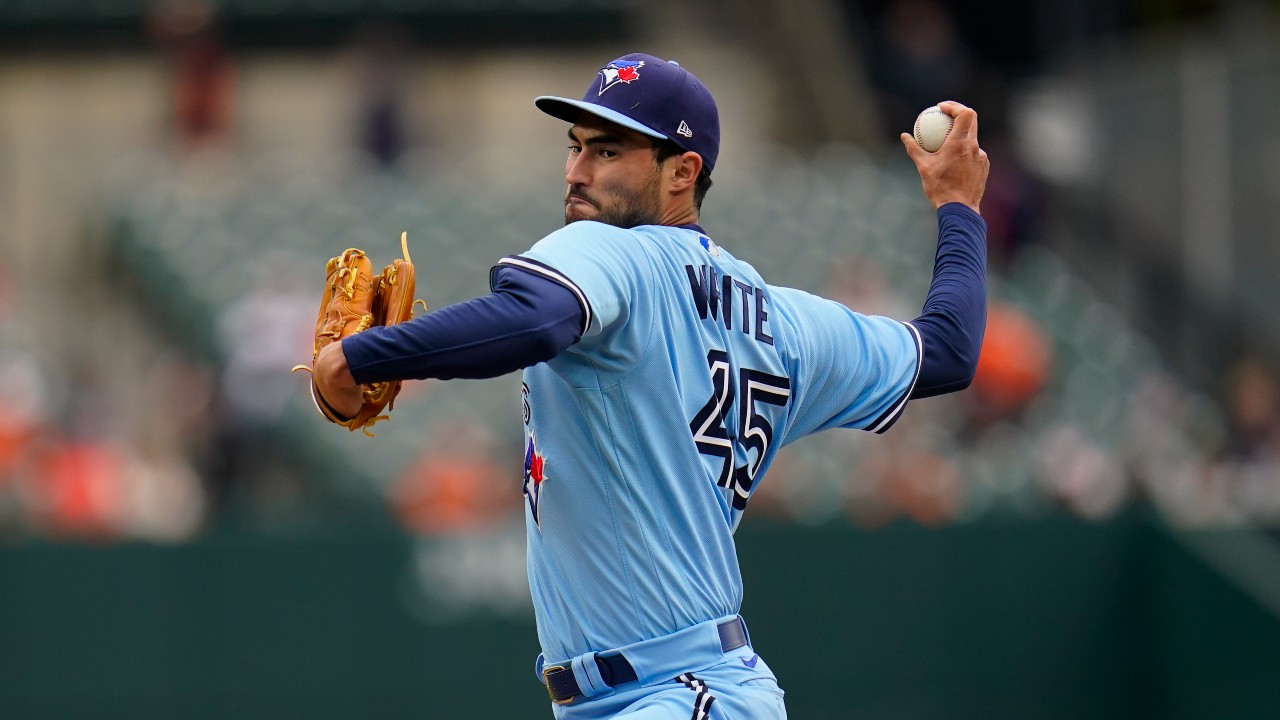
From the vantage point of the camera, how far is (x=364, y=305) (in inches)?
145

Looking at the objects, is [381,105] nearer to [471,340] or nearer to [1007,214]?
[1007,214]

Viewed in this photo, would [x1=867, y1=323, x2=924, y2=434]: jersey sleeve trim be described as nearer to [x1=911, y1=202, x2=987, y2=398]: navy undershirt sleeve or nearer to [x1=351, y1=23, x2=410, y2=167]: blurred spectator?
[x1=911, y1=202, x2=987, y2=398]: navy undershirt sleeve

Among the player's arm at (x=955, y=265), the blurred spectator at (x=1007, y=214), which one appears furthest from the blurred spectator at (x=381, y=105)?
the player's arm at (x=955, y=265)

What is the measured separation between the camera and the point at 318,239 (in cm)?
1269

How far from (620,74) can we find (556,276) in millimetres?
670

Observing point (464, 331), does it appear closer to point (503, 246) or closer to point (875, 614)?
point (875, 614)

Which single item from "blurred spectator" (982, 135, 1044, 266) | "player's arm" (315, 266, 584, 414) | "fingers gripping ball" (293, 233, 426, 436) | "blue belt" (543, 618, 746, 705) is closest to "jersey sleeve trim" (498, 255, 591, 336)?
"player's arm" (315, 266, 584, 414)

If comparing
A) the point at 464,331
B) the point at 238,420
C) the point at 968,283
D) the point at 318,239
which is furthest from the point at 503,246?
the point at 464,331

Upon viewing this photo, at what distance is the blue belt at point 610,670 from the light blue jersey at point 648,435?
31 millimetres

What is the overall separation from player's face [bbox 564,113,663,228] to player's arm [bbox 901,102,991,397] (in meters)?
0.78

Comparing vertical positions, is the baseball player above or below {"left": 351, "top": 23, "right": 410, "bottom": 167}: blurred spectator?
below

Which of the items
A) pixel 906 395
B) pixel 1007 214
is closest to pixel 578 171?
pixel 906 395

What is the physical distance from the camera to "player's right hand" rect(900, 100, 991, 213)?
4297 mm

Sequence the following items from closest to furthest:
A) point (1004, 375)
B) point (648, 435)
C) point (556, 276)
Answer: point (556, 276) → point (648, 435) → point (1004, 375)
